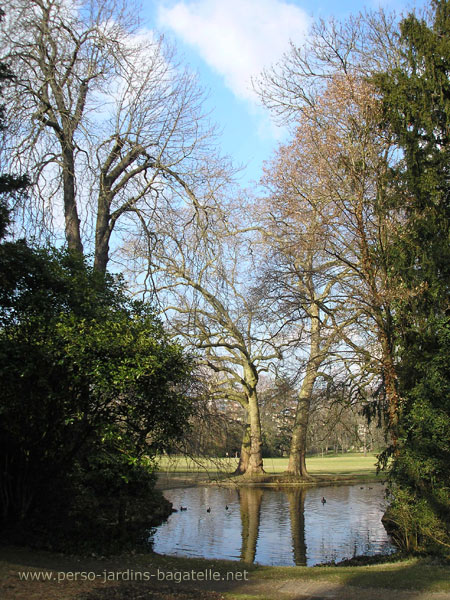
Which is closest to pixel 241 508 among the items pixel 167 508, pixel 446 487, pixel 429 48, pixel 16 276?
pixel 167 508

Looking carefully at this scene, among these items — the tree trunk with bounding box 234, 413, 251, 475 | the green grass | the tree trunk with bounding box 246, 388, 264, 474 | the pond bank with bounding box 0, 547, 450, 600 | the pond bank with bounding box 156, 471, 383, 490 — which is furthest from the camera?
the tree trunk with bounding box 234, 413, 251, 475

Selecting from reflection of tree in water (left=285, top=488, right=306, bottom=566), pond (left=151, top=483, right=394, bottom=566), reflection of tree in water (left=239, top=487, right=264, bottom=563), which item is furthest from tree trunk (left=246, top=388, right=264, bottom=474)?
pond (left=151, top=483, right=394, bottom=566)

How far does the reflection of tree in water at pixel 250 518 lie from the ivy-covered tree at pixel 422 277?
329 cm

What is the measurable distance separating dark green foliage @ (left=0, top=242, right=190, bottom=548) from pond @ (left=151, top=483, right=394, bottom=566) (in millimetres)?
3133

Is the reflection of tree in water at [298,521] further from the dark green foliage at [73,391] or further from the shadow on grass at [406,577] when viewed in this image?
the dark green foliage at [73,391]

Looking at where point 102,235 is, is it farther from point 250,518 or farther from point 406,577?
point 406,577

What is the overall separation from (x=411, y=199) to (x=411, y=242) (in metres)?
1.49

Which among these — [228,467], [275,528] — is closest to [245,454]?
[275,528]

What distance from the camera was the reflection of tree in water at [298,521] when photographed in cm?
1237

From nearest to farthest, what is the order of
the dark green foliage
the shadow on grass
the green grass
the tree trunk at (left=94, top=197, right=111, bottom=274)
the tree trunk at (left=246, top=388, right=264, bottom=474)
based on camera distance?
the shadow on grass, the dark green foliage, the green grass, the tree trunk at (left=94, top=197, right=111, bottom=274), the tree trunk at (left=246, top=388, right=264, bottom=474)

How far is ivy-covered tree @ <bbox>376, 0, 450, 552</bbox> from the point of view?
→ 11.2m

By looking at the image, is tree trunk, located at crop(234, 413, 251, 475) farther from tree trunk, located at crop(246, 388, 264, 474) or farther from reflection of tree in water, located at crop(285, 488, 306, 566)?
reflection of tree in water, located at crop(285, 488, 306, 566)

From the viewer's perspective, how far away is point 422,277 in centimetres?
1280

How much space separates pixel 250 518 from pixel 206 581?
941cm
